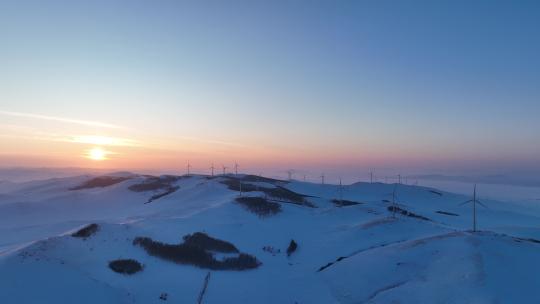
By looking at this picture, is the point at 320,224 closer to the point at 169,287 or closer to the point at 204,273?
the point at 204,273

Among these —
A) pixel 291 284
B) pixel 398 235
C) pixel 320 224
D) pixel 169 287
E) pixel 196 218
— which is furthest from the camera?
pixel 320 224

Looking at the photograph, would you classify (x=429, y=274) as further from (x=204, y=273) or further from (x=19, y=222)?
(x=19, y=222)

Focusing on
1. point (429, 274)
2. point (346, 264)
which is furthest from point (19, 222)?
point (429, 274)

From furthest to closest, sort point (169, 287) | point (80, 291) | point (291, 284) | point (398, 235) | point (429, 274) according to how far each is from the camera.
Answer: point (398, 235) < point (291, 284) < point (169, 287) < point (429, 274) < point (80, 291)

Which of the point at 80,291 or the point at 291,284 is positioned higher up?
the point at 80,291

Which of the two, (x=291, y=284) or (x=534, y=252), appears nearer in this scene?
(x=534, y=252)

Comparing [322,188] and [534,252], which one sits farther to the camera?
[322,188]

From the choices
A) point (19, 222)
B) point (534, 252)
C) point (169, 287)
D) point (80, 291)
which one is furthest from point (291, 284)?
point (19, 222)

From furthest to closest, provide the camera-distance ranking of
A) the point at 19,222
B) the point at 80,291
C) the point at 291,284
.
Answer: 1. the point at 19,222
2. the point at 291,284
3. the point at 80,291

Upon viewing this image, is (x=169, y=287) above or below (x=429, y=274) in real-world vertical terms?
below
